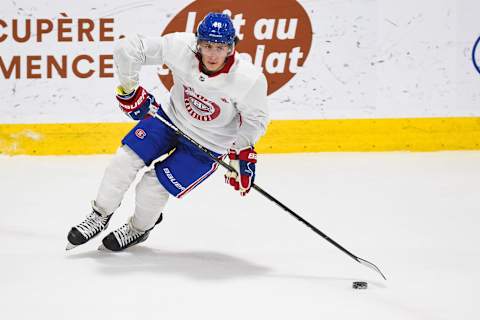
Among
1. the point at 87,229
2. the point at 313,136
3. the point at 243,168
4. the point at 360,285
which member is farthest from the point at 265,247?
the point at 313,136

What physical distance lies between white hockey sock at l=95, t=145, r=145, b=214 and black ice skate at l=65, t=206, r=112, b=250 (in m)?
0.05

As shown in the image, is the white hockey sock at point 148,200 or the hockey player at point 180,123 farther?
the white hockey sock at point 148,200

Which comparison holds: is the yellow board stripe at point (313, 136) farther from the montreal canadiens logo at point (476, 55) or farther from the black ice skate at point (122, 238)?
the black ice skate at point (122, 238)

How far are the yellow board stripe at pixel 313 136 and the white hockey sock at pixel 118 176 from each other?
1972 mm

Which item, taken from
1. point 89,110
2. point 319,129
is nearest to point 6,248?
point 89,110

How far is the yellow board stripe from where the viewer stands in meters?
5.04

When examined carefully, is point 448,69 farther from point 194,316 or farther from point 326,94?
point 194,316

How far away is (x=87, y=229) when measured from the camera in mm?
3129

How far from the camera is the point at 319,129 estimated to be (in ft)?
17.3

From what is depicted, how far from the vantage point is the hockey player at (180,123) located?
9.92 ft

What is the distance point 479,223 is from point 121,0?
2468 millimetres

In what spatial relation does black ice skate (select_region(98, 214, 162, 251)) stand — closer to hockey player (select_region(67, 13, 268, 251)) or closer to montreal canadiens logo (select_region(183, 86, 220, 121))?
hockey player (select_region(67, 13, 268, 251))

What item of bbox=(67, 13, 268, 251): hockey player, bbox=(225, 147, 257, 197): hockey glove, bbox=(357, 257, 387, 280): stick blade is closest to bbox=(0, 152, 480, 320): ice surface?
bbox=(357, 257, 387, 280): stick blade

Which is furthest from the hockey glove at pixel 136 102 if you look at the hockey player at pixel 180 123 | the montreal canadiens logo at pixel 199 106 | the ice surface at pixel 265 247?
the ice surface at pixel 265 247
